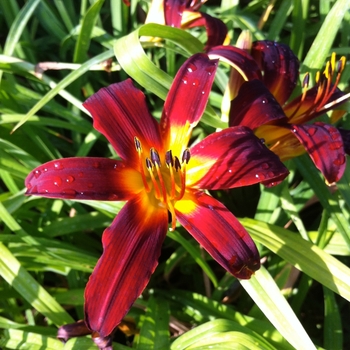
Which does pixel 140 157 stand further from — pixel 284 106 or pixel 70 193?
pixel 284 106

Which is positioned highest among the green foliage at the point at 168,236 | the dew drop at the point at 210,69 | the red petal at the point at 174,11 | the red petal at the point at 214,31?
the red petal at the point at 174,11

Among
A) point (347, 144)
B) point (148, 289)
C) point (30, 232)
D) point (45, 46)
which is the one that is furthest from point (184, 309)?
point (45, 46)

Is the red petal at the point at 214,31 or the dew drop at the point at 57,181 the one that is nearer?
the dew drop at the point at 57,181

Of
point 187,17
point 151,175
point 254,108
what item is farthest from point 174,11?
point 151,175

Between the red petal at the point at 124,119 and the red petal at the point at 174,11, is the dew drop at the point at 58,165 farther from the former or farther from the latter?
the red petal at the point at 174,11

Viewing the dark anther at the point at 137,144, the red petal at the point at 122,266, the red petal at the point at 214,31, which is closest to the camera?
the red petal at the point at 122,266

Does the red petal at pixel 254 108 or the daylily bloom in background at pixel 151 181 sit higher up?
the red petal at pixel 254 108

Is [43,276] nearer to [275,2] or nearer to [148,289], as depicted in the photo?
[148,289]

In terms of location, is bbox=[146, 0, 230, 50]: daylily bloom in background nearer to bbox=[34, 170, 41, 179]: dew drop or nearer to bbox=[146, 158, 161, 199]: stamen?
bbox=[146, 158, 161, 199]: stamen

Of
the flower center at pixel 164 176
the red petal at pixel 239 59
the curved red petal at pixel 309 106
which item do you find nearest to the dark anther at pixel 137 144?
the flower center at pixel 164 176
